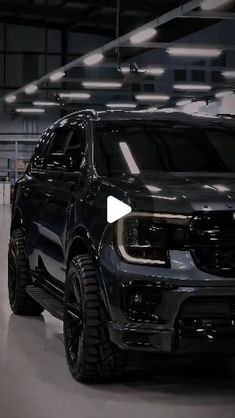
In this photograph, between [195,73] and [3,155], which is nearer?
[195,73]

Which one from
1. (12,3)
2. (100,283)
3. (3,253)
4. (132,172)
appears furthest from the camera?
(12,3)

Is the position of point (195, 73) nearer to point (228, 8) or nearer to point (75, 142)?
point (228, 8)

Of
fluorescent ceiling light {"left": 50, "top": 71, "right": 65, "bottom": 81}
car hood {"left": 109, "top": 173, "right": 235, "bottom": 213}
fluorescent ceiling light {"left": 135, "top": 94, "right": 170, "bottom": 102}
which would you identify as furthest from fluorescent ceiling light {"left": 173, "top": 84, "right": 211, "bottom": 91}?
car hood {"left": 109, "top": 173, "right": 235, "bottom": 213}

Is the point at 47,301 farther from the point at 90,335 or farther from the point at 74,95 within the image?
the point at 74,95

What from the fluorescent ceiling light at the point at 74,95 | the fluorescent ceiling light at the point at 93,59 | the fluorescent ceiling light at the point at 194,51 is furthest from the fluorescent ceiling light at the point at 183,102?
the fluorescent ceiling light at the point at 194,51

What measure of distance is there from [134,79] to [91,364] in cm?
1972

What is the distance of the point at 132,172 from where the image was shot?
198 inches

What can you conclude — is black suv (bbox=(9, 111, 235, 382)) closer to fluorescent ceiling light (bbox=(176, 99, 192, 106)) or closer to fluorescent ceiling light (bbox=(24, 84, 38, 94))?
fluorescent ceiling light (bbox=(24, 84, 38, 94))

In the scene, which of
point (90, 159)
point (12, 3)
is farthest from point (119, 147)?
point (12, 3)

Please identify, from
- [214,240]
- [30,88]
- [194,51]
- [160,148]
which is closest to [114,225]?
[214,240]

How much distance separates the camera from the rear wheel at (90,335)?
439 centimetres

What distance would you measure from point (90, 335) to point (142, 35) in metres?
8.91
